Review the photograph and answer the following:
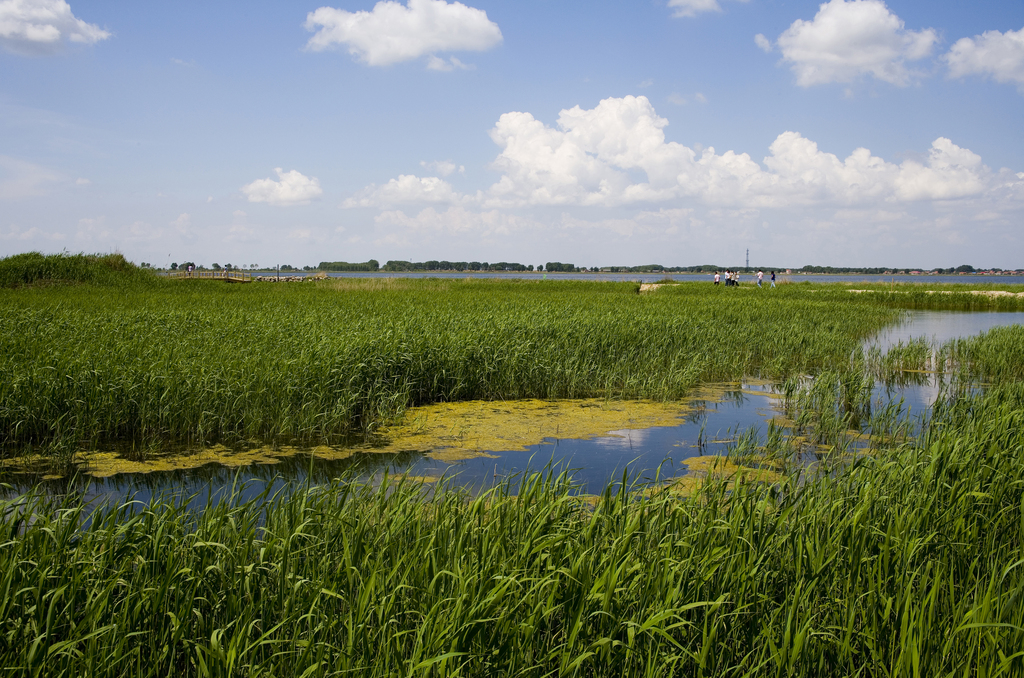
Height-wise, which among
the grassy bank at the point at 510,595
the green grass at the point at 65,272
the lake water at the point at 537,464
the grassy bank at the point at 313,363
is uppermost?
the green grass at the point at 65,272

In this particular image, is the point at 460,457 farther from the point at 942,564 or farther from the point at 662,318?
the point at 662,318

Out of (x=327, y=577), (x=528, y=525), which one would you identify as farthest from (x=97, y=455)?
(x=528, y=525)

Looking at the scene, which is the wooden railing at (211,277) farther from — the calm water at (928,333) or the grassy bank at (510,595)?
the grassy bank at (510,595)

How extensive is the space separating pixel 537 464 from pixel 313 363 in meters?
4.03

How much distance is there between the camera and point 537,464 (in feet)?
25.5

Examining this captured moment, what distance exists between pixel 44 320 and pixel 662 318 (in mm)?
14200

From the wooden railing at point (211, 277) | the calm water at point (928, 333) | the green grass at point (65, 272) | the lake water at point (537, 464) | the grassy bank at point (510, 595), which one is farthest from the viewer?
the wooden railing at point (211, 277)

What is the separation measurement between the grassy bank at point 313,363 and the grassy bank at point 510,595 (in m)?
3.88

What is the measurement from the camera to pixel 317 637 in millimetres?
3344

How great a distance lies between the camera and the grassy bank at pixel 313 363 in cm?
815

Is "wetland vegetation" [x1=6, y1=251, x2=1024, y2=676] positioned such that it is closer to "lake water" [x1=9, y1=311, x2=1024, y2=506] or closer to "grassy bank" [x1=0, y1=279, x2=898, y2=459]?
"grassy bank" [x1=0, y1=279, x2=898, y2=459]

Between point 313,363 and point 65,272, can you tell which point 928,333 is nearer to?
point 313,363

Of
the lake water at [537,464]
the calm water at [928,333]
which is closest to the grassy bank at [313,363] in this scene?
the lake water at [537,464]

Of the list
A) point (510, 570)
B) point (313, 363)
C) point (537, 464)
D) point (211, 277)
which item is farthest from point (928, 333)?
point (211, 277)
